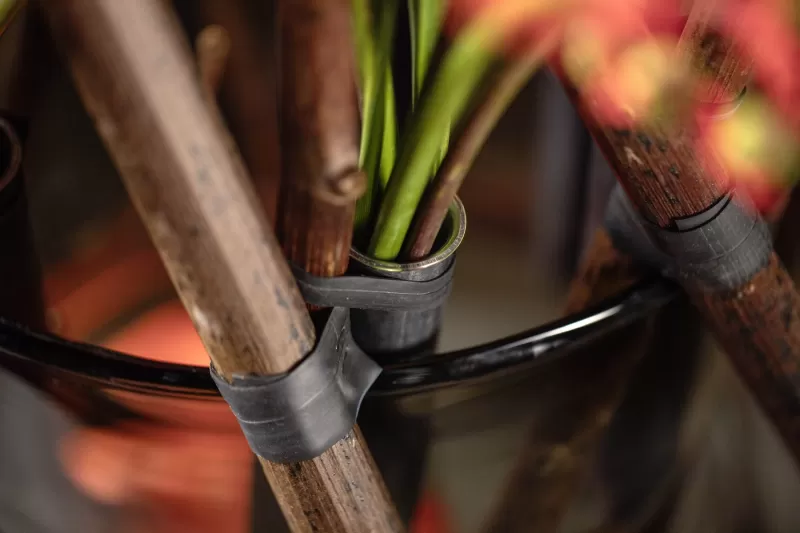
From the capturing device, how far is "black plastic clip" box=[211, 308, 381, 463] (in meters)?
0.11

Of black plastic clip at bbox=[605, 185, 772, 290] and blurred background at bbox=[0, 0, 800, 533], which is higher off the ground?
black plastic clip at bbox=[605, 185, 772, 290]

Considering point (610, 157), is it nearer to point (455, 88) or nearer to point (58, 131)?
→ point (455, 88)

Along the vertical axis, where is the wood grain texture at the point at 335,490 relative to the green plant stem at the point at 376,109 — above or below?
below

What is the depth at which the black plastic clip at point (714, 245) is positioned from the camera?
0.14 m

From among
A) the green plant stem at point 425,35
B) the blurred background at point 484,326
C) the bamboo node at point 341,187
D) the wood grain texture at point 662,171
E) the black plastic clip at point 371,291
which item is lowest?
the blurred background at point 484,326

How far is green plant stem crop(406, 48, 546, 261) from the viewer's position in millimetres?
96

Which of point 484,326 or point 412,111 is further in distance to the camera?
point 484,326

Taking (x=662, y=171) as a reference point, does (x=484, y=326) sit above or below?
below

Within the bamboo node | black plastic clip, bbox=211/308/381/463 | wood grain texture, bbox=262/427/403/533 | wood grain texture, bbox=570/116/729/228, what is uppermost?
the bamboo node

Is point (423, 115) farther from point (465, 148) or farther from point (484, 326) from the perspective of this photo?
point (484, 326)

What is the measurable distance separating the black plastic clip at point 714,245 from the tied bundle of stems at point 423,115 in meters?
0.05

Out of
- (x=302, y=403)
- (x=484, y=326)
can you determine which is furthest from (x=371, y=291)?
(x=484, y=326)

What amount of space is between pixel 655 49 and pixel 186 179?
9 cm

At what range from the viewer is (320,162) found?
0.30ft
